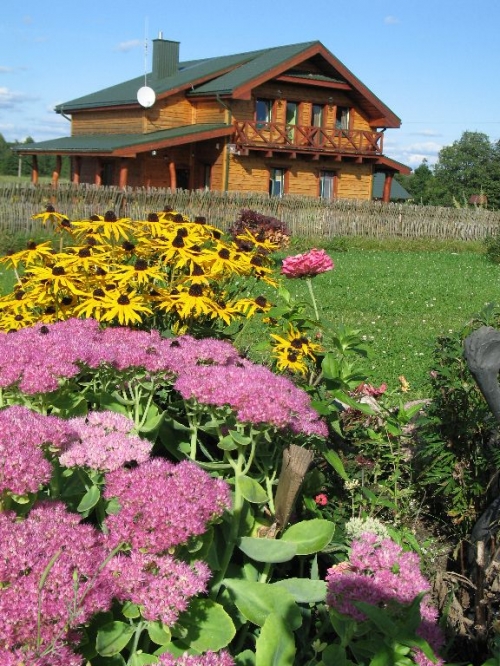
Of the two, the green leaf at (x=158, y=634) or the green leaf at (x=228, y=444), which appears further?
the green leaf at (x=228, y=444)

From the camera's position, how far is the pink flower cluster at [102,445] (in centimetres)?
209

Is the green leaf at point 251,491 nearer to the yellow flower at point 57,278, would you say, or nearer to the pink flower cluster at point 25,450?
the pink flower cluster at point 25,450

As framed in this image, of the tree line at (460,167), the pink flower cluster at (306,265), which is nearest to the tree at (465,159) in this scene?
the tree line at (460,167)

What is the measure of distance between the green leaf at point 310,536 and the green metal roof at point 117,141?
26.5 meters

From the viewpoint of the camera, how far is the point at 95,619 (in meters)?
1.96

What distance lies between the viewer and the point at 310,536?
2.53m

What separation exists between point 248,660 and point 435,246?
27.6 metres

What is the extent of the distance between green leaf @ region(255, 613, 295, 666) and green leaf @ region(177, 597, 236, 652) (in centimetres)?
15

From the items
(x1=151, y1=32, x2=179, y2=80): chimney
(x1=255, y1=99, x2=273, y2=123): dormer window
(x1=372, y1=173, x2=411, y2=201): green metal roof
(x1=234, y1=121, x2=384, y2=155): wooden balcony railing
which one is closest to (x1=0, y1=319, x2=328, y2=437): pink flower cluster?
(x1=234, y1=121, x2=384, y2=155): wooden balcony railing

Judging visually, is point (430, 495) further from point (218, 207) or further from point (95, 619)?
point (218, 207)

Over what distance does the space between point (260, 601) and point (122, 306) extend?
157 cm

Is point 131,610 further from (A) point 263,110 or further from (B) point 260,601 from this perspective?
(A) point 263,110

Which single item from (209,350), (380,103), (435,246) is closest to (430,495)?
(209,350)

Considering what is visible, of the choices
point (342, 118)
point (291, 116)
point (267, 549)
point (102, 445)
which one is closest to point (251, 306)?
point (267, 549)
